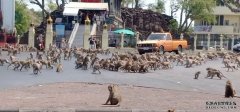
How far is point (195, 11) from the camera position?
79750 mm

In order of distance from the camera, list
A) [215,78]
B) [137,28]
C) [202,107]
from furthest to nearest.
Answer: [137,28] → [215,78] → [202,107]

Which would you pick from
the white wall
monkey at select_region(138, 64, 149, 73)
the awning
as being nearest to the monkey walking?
monkey at select_region(138, 64, 149, 73)

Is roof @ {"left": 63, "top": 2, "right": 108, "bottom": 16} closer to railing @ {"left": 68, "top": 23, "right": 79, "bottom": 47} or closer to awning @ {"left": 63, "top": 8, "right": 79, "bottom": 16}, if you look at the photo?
awning @ {"left": 63, "top": 8, "right": 79, "bottom": 16}

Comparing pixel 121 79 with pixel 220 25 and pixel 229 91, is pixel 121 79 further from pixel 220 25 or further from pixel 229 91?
pixel 220 25

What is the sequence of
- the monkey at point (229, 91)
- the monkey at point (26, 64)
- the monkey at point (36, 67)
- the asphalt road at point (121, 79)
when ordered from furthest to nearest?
the monkey at point (26, 64) < the monkey at point (36, 67) < the asphalt road at point (121, 79) < the monkey at point (229, 91)

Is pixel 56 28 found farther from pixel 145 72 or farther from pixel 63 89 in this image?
pixel 63 89

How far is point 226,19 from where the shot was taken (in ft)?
290

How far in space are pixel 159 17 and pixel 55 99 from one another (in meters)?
63.0

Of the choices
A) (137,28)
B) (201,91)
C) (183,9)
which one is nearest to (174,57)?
(201,91)

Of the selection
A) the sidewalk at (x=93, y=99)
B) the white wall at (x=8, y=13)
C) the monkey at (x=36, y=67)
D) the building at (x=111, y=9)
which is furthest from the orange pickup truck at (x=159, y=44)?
the sidewalk at (x=93, y=99)

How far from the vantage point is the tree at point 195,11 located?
78.8 m

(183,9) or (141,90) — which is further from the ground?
(183,9)

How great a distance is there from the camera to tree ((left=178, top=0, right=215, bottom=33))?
78.8 m

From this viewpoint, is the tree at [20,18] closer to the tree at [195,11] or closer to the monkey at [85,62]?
the tree at [195,11]
